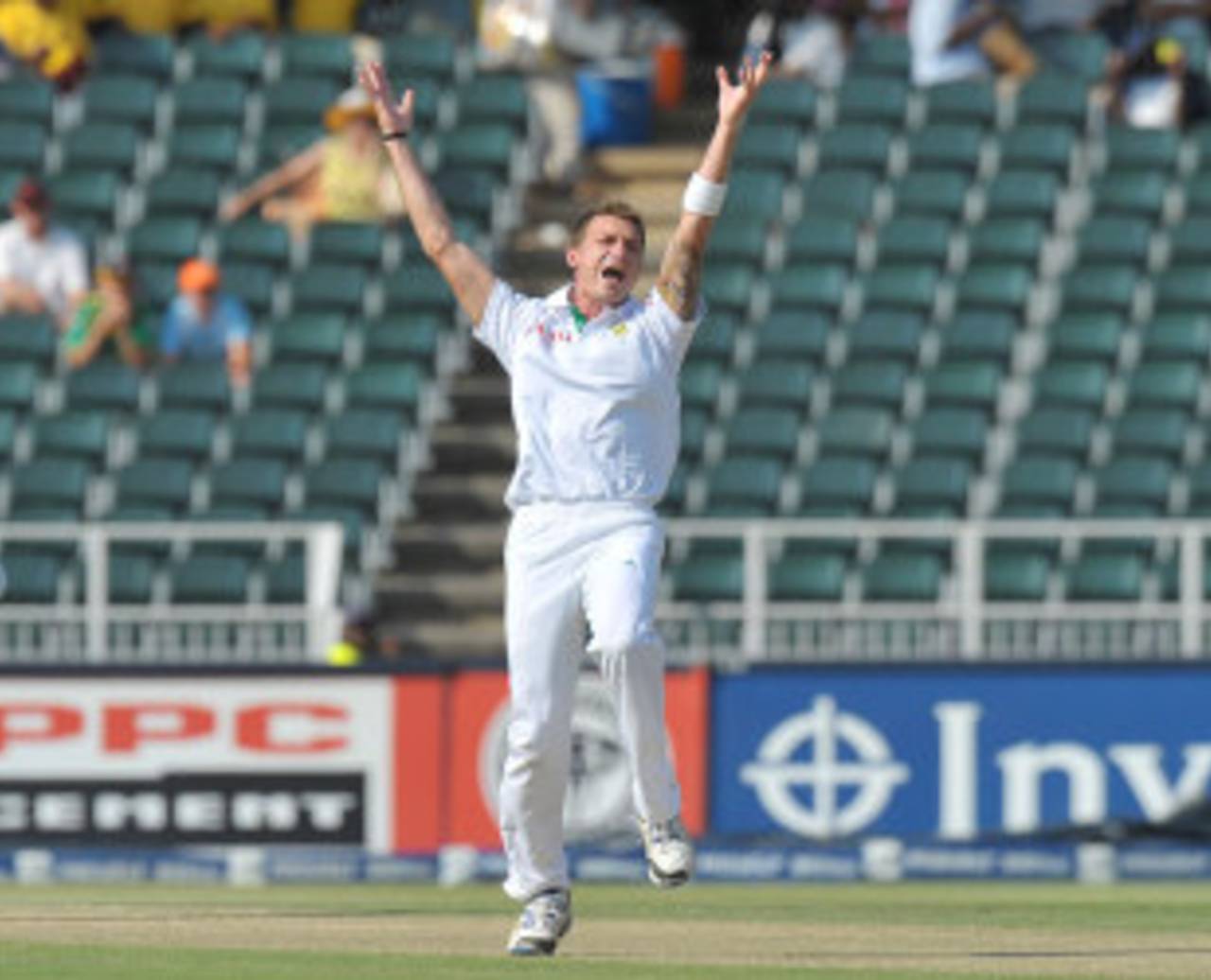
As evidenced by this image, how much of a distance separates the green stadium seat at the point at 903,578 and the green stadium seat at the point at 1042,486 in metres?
1.30

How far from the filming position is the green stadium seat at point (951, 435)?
21672 millimetres

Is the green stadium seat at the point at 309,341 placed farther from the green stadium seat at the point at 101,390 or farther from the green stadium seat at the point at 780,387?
the green stadium seat at the point at 780,387

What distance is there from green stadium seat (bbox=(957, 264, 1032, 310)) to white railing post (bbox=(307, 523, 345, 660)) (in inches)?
193

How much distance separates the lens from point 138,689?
18.7 m

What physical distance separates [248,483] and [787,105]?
4.56 metres

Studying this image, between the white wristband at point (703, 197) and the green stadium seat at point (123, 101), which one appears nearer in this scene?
the white wristband at point (703, 197)

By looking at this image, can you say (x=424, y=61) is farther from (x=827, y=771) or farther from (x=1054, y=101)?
(x=827, y=771)

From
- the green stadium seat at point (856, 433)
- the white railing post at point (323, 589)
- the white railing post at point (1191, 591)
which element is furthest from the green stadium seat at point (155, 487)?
the white railing post at point (1191, 591)

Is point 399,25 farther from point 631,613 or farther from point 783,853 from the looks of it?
point 631,613

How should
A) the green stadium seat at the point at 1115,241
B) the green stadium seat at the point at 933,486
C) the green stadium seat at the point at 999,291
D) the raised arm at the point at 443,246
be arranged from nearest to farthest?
the raised arm at the point at 443,246 < the green stadium seat at the point at 933,486 < the green stadium seat at the point at 999,291 < the green stadium seat at the point at 1115,241

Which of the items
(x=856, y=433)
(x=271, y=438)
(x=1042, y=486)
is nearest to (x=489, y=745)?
(x=271, y=438)

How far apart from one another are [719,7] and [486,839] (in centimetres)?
1191

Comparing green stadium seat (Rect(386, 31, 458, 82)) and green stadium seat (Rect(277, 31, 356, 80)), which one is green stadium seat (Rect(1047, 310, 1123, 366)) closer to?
green stadium seat (Rect(386, 31, 458, 82))

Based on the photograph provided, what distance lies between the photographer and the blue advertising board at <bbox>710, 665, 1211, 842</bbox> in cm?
1836
